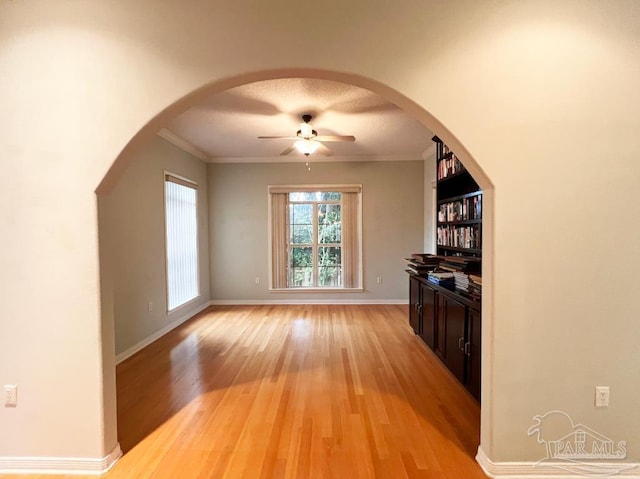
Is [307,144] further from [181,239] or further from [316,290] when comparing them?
[316,290]

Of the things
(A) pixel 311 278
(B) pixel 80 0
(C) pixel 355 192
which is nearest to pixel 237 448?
(B) pixel 80 0

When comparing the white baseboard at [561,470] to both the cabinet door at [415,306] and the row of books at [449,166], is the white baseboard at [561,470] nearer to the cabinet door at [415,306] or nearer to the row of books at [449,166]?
the cabinet door at [415,306]

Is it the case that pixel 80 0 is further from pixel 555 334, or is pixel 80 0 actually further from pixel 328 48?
pixel 555 334

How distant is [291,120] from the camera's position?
3676mm

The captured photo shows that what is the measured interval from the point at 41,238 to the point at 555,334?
2845mm

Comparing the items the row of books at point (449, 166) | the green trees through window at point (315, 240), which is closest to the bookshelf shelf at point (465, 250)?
the row of books at point (449, 166)

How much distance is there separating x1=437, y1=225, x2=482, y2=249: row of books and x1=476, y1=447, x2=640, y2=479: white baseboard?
5.38 ft

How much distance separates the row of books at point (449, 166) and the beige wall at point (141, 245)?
138 inches

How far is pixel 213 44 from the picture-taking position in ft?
5.32

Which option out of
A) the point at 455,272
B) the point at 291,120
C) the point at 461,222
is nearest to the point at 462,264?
the point at 455,272

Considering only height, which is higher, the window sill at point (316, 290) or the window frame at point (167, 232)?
the window frame at point (167, 232)

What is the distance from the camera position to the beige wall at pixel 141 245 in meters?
3.21

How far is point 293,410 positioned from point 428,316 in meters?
1.87

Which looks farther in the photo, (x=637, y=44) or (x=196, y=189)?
(x=196, y=189)
